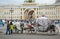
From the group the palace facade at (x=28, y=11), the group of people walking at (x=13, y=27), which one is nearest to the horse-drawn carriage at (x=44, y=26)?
the palace facade at (x=28, y=11)

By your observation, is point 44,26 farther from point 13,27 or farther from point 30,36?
point 13,27

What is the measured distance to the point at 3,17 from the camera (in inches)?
229

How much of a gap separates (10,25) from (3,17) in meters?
0.27

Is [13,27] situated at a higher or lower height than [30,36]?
higher

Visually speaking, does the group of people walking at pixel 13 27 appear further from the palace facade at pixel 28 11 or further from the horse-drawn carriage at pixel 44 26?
the horse-drawn carriage at pixel 44 26

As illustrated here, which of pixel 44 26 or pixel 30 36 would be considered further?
pixel 44 26

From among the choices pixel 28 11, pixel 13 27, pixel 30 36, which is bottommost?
pixel 30 36

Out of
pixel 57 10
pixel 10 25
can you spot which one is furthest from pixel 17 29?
pixel 57 10

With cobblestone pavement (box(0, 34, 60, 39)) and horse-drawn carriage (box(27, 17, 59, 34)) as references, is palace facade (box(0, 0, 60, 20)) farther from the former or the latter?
cobblestone pavement (box(0, 34, 60, 39))

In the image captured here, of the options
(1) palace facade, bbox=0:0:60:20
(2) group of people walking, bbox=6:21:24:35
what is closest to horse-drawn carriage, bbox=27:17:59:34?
(1) palace facade, bbox=0:0:60:20

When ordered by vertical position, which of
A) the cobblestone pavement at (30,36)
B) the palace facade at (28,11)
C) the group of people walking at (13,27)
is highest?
the palace facade at (28,11)

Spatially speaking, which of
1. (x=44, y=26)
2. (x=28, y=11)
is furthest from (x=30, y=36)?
(x=28, y=11)

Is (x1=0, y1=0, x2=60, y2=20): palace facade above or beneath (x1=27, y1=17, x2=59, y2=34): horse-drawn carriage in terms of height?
above

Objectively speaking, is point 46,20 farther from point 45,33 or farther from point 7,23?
point 7,23
